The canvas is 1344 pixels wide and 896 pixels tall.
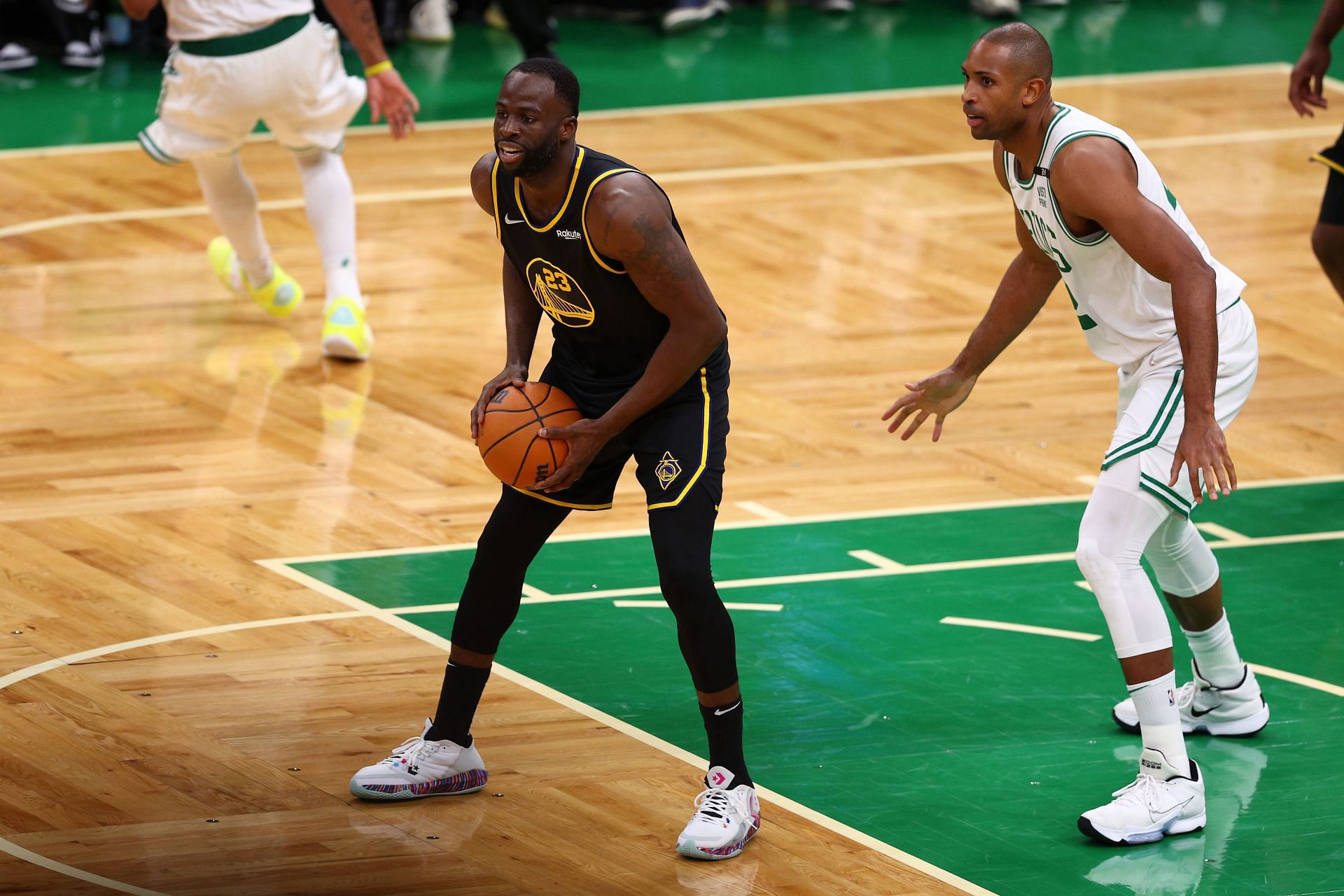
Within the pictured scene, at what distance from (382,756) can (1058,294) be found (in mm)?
5009

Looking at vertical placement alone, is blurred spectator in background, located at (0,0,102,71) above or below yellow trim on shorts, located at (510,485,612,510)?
below

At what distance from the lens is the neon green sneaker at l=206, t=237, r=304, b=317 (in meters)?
8.71

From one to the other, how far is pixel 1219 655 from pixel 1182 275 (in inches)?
48.7

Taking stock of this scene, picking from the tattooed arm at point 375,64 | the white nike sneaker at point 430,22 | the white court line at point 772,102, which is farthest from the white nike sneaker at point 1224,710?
the white nike sneaker at point 430,22

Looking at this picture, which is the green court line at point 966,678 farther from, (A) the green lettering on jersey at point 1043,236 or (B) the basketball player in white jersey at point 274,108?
(B) the basketball player in white jersey at point 274,108

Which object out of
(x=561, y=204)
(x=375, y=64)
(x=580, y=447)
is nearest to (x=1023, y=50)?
(x=561, y=204)

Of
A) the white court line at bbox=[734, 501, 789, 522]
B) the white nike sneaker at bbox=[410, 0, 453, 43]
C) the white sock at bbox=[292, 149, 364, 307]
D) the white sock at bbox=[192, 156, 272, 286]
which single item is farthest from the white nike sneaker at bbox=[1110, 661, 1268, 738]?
the white nike sneaker at bbox=[410, 0, 453, 43]

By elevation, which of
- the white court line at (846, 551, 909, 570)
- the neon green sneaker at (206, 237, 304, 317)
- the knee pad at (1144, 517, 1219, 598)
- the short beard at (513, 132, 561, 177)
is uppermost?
the short beard at (513, 132, 561, 177)

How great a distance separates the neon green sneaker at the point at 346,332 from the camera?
27.2 ft

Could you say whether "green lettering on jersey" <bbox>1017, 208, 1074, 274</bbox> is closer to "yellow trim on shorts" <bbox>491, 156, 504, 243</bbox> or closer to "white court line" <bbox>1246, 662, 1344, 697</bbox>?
"yellow trim on shorts" <bbox>491, 156, 504, 243</bbox>

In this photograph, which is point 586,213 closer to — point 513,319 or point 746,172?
Answer: point 513,319

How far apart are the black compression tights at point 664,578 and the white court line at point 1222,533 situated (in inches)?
105

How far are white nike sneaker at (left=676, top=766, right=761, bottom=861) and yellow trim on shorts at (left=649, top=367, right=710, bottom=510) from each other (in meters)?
0.59

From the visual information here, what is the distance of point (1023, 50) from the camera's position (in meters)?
4.71
